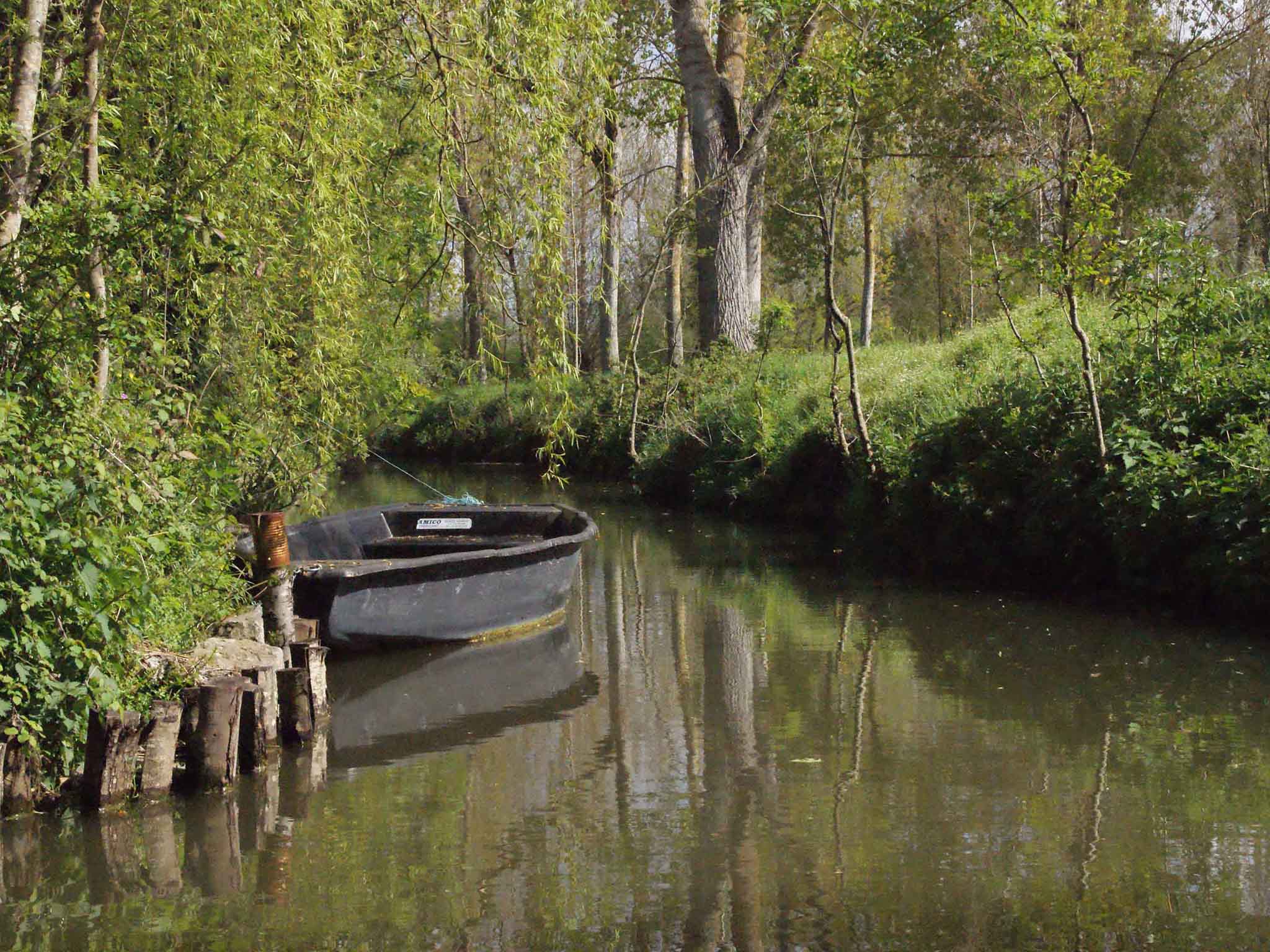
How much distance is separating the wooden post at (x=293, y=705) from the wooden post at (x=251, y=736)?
51 centimetres

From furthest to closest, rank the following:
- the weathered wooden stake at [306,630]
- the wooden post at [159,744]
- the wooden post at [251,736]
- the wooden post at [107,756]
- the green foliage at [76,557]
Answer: the weathered wooden stake at [306,630]
the wooden post at [251,736]
the wooden post at [159,744]
the wooden post at [107,756]
the green foliage at [76,557]

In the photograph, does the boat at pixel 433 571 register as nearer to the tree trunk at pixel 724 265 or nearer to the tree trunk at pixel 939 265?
the tree trunk at pixel 724 265

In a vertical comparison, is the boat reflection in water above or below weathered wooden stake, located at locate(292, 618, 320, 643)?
below

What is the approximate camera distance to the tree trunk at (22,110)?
20.6 ft

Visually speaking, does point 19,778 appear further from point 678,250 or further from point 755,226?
point 678,250

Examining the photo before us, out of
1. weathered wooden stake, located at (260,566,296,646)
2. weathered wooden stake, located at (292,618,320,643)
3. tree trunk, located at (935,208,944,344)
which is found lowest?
weathered wooden stake, located at (292,618,320,643)

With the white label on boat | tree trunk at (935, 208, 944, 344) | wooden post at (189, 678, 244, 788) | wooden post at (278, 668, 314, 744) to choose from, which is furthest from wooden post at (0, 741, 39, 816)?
tree trunk at (935, 208, 944, 344)

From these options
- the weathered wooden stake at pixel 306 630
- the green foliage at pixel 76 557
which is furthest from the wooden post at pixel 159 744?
the weathered wooden stake at pixel 306 630

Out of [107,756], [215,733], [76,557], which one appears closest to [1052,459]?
[215,733]

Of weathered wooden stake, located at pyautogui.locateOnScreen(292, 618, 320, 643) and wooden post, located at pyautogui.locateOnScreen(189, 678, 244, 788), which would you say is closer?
wooden post, located at pyautogui.locateOnScreen(189, 678, 244, 788)

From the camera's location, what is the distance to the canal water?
4891 millimetres

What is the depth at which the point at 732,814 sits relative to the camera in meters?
6.16

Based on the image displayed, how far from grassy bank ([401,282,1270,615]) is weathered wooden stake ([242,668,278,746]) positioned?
2705mm

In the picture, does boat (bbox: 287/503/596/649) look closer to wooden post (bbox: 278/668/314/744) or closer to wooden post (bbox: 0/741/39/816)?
wooden post (bbox: 278/668/314/744)
